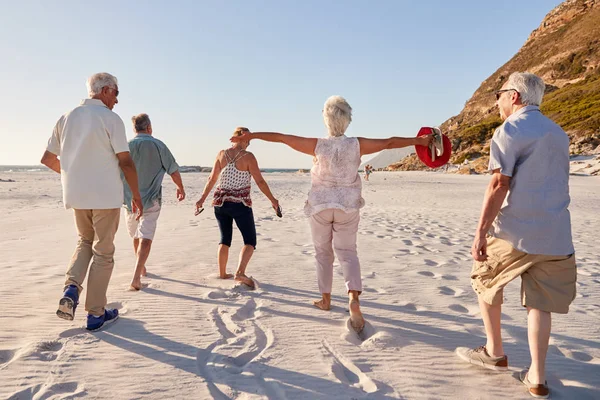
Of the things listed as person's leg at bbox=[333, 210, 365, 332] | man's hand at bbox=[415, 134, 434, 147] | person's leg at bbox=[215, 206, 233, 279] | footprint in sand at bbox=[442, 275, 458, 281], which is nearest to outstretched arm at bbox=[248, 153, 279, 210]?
person's leg at bbox=[215, 206, 233, 279]

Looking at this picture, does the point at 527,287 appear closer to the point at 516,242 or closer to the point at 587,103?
the point at 516,242

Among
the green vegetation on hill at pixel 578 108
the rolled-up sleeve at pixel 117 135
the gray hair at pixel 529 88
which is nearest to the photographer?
the gray hair at pixel 529 88

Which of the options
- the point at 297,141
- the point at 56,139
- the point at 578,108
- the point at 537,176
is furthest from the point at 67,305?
the point at 578,108

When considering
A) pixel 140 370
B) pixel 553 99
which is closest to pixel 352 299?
pixel 140 370

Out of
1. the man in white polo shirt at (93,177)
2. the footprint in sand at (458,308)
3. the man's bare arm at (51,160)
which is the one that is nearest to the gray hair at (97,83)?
the man in white polo shirt at (93,177)

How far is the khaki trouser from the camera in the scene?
137 inches

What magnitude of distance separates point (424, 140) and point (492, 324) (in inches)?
65.9

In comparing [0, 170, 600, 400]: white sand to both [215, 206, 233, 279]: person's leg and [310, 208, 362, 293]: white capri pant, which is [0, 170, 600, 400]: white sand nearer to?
[215, 206, 233, 279]: person's leg

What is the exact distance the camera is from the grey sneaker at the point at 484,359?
2.88 meters

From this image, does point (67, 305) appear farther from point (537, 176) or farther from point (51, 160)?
point (537, 176)

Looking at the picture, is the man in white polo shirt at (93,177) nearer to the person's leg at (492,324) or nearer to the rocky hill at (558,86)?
the person's leg at (492,324)

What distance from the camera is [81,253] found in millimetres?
3570

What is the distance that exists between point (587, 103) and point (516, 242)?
189 feet

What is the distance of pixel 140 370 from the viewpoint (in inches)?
113
